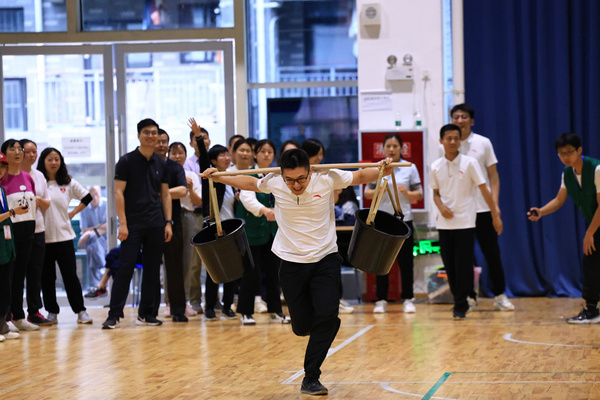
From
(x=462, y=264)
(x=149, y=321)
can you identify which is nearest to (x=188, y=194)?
(x=149, y=321)

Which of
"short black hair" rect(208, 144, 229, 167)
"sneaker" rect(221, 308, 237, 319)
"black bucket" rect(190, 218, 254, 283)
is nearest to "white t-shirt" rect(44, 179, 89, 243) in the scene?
"short black hair" rect(208, 144, 229, 167)

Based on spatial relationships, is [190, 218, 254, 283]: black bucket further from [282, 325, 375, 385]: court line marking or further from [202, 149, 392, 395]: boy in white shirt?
[282, 325, 375, 385]: court line marking

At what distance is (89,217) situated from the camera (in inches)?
334

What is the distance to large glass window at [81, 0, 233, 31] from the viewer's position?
28.0 feet

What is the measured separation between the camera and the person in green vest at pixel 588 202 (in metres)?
5.63

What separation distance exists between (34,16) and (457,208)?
16.6 ft

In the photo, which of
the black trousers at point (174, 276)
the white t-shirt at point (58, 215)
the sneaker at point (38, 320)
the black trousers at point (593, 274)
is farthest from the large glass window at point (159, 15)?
the black trousers at point (593, 274)

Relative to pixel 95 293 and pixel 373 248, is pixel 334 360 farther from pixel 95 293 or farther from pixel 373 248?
pixel 95 293

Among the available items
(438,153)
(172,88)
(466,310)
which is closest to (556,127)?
(438,153)

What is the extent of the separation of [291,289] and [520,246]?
439 centimetres

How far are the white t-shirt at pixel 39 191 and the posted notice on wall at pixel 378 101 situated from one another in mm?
3121

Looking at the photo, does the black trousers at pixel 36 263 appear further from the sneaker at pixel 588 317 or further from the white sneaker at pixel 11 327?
the sneaker at pixel 588 317

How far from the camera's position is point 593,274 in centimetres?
569

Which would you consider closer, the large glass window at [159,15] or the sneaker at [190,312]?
the sneaker at [190,312]
